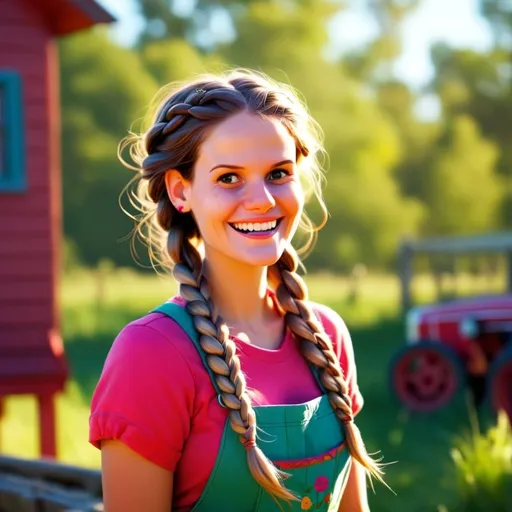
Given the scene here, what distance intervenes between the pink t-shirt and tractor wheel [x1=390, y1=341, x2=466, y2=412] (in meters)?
6.07

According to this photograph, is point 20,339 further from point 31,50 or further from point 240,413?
point 240,413

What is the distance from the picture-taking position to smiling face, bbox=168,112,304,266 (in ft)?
7.22

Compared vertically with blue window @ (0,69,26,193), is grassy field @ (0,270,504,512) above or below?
below

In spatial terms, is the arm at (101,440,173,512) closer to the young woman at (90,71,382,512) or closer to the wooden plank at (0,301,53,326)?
the young woman at (90,71,382,512)

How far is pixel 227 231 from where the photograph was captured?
2.24 m

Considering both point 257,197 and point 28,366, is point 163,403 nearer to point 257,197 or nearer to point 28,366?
point 257,197

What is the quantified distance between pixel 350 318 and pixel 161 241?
54.5 feet

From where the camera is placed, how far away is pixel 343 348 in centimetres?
245

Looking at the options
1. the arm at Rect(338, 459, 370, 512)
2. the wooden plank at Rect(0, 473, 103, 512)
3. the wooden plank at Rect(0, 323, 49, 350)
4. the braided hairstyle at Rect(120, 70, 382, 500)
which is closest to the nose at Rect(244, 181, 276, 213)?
the braided hairstyle at Rect(120, 70, 382, 500)

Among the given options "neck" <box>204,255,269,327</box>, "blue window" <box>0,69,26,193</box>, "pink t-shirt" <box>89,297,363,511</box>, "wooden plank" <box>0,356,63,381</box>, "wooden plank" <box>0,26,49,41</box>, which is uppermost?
"wooden plank" <box>0,26,49,41</box>

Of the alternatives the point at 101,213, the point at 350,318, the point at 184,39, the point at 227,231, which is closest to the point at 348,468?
the point at 227,231

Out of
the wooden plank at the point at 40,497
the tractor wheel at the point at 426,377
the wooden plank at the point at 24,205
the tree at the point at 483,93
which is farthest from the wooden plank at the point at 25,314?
the tree at the point at 483,93

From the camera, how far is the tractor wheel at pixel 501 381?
7289 millimetres

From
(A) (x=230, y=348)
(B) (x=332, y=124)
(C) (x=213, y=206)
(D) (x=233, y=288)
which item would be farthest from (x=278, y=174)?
(B) (x=332, y=124)
